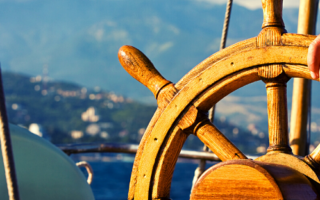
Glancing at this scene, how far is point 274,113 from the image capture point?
48.1 inches

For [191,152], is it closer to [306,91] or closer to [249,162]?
[306,91]

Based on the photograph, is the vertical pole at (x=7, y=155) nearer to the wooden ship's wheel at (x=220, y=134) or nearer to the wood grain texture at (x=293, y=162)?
the wooden ship's wheel at (x=220, y=134)

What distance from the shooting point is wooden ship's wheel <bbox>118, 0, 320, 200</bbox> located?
1049mm

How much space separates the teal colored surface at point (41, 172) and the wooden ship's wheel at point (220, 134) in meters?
0.26

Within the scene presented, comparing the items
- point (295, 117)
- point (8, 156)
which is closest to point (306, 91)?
point (295, 117)

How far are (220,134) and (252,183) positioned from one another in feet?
0.93

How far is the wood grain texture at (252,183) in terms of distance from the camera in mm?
1009

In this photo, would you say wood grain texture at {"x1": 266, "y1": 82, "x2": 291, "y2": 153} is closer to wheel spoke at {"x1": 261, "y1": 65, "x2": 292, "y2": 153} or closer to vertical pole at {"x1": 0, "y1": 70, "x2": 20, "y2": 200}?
wheel spoke at {"x1": 261, "y1": 65, "x2": 292, "y2": 153}

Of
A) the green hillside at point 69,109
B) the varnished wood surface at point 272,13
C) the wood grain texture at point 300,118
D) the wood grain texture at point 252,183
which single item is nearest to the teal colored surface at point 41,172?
the wood grain texture at point 252,183

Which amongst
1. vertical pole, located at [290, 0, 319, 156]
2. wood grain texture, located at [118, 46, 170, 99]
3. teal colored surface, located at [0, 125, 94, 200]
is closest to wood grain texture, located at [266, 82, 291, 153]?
wood grain texture, located at [118, 46, 170, 99]

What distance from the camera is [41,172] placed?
1.38 meters

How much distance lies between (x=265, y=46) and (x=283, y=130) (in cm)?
25

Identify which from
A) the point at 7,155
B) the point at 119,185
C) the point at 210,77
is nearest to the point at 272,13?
the point at 210,77

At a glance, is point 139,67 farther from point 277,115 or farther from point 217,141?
point 277,115
